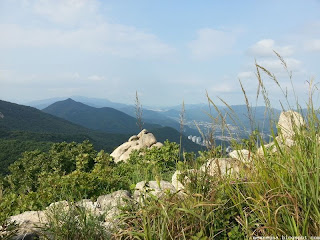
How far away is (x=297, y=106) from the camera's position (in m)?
3.69

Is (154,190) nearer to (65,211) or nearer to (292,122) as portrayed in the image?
(65,211)

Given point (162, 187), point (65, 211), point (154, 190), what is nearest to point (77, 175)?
point (162, 187)

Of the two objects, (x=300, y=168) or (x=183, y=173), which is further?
(x=183, y=173)

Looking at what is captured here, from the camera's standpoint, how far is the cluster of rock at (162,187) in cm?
369

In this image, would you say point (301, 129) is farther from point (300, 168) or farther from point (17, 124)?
point (17, 124)

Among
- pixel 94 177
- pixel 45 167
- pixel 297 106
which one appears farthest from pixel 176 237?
pixel 45 167

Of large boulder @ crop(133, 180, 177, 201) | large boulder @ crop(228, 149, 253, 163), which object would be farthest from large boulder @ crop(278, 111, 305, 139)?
large boulder @ crop(133, 180, 177, 201)

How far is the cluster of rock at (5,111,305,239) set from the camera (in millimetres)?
3686

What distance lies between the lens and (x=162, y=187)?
5160mm

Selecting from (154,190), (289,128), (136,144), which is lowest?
(136,144)

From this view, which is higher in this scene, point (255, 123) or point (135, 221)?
point (255, 123)

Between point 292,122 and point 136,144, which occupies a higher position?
point 292,122

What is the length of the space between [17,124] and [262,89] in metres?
105

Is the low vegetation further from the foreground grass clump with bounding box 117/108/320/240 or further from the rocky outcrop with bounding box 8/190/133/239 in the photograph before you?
the rocky outcrop with bounding box 8/190/133/239
